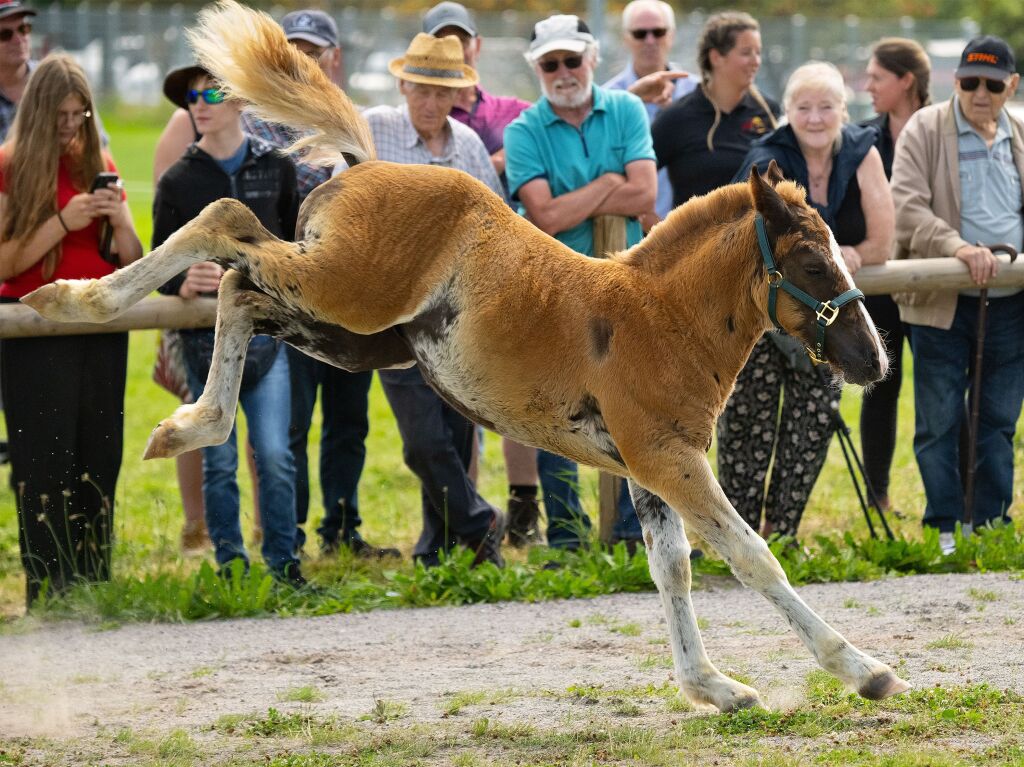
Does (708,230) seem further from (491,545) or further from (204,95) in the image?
(204,95)

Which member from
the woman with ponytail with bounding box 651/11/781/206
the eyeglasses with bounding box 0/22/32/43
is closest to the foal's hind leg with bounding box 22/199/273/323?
the woman with ponytail with bounding box 651/11/781/206

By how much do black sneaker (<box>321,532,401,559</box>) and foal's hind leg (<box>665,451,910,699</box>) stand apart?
126 inches

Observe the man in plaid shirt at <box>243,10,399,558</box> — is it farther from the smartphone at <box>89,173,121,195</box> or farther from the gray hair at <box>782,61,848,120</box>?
the gray hair at <box>782,61,848,120</box>

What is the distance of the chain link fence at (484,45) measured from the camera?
3070 centimetres

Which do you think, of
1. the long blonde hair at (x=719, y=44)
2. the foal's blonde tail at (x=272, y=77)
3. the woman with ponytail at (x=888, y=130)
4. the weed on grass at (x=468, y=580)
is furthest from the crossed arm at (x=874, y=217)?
the foal's blonde tail at (x=272, y=77)

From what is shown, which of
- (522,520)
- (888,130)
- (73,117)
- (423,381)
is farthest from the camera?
(888,130)

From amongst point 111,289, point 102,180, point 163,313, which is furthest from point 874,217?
point 111,289

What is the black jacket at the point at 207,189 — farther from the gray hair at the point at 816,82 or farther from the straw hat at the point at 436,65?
the gray hair at the point at 816,82

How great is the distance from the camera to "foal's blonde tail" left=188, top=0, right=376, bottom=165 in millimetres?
5328

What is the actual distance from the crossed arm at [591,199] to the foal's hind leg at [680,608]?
215cm

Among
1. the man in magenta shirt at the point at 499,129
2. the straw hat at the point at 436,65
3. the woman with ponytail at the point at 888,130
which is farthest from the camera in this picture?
the woman with ponytail at the point at 888,130

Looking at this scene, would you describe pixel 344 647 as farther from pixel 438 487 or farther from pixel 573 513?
pixel 573 513

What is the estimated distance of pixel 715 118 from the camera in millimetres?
8328

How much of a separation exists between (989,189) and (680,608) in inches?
147
